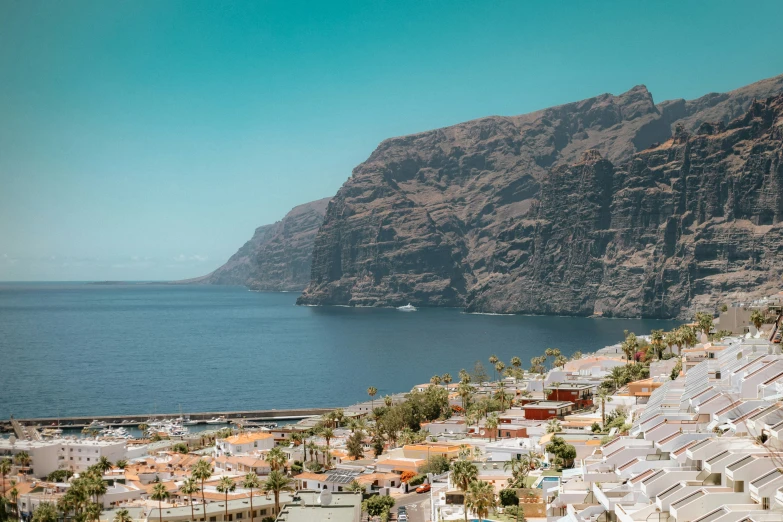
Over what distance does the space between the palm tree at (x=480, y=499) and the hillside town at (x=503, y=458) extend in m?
0.13

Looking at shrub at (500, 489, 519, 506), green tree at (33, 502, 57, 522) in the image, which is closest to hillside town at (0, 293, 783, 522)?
shrub at (500, 489, 519, 506)

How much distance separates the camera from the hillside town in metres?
35.5

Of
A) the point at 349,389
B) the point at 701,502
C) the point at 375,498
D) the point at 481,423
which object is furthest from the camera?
the point at 349,389

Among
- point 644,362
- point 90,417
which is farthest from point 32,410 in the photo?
point 644,362

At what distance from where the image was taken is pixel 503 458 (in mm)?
67000

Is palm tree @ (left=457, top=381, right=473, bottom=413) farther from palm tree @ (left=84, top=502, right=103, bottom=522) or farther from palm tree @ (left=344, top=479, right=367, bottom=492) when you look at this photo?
palm tree @ (left=84, top=502, right=103, bottom=522)

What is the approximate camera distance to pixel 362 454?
79.8m

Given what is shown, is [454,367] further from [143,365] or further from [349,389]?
[143,365]

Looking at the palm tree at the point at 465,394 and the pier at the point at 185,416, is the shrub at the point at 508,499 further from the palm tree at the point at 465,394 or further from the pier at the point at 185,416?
the pier at the point at 185,416

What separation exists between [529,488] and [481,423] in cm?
3774

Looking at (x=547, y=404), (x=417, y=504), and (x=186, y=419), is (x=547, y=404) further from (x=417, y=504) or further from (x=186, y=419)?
(x=186, y=419)

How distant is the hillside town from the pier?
54.7ft

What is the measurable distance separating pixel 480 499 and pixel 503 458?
2461cm

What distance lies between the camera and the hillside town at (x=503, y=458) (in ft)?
116
